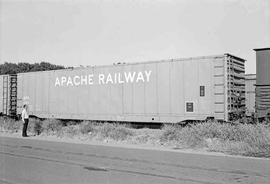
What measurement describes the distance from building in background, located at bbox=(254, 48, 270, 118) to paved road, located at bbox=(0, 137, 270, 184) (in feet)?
15.4

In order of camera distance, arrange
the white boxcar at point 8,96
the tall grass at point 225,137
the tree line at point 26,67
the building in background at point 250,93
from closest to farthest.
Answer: the tall grass at point 225,137 < the building in background at point 250,93 < the white boxcar at point 8,96 < the tree line at point 26,67

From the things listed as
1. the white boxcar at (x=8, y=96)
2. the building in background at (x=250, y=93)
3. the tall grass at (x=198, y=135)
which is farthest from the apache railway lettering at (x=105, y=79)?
the building in background at (x=250, y=93)

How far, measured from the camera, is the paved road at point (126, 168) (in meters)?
7.13

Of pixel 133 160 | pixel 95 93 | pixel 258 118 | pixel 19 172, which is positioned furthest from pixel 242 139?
pixel 95 93

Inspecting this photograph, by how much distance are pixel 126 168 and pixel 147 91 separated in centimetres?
964

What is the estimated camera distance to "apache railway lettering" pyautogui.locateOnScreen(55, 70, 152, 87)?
59.6 feet

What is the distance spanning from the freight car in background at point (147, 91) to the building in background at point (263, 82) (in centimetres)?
144

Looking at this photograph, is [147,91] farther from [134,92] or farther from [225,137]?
[225,137]

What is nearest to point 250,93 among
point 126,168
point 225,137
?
point 225,137

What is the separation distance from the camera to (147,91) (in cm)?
1784

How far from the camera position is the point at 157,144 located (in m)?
14.2

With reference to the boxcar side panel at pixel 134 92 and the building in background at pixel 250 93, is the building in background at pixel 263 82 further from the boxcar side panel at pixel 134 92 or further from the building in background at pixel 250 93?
the building in background at pixel 250 93

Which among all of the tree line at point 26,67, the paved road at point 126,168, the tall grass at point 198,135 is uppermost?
the tree line at point 26,67

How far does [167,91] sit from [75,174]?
33.5ft
